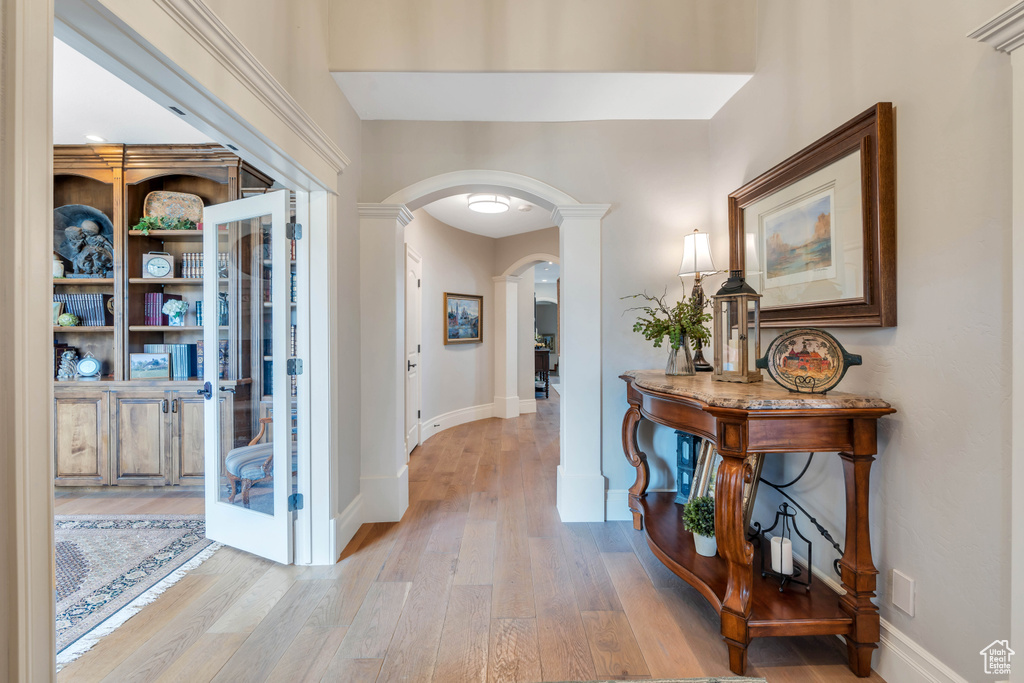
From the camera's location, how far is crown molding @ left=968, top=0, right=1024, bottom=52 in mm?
1054

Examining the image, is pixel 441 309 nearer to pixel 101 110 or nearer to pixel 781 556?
pixel 101 110

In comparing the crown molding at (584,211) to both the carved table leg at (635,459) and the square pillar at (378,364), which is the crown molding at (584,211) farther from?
the carved table leg at (635,459)

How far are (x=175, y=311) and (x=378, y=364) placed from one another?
1.92 m

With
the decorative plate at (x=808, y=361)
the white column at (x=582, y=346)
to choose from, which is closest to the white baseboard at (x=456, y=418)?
the white column at (x=582, y=346)

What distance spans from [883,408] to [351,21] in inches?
117

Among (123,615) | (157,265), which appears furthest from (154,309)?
(123,615)

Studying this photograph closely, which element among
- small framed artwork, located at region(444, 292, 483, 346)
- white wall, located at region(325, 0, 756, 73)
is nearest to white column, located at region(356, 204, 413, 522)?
white wall, located at region(325, 0, 756, 73)

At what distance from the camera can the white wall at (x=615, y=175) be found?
2.73m

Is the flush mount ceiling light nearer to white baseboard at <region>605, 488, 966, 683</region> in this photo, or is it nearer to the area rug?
the area rug

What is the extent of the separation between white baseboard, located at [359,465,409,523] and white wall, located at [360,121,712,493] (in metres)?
1.38

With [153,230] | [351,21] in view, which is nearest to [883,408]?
[351,21]

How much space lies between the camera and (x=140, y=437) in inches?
127

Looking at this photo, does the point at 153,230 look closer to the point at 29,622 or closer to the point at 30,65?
the point at 30,65

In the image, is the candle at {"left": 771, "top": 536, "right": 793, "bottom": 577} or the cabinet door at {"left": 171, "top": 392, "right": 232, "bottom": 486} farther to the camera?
the cabinet door at {"left": 171, "top": 392, "right": 232, "bottom": 486}
